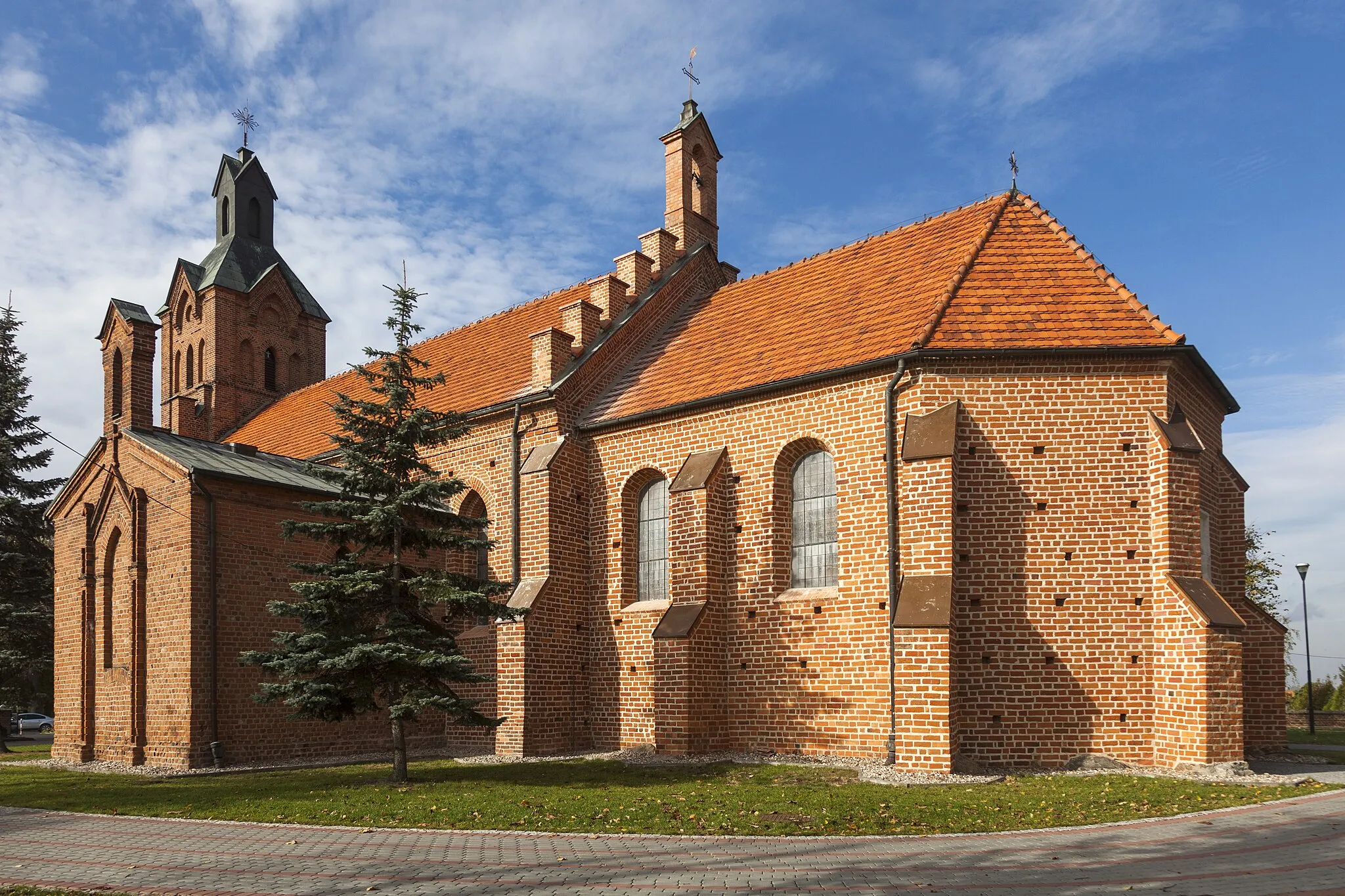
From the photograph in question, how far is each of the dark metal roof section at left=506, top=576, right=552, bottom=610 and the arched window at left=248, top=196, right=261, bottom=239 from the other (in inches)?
882

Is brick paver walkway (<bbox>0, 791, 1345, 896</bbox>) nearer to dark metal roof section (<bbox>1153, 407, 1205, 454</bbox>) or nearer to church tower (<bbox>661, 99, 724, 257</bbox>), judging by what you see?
dark metal roof section (<bbox>1153, 407, 1205, 454</bbox>)

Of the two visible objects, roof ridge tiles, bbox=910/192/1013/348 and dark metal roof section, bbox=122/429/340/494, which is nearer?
roof ridge tiles, bbox=910/192/1013/348

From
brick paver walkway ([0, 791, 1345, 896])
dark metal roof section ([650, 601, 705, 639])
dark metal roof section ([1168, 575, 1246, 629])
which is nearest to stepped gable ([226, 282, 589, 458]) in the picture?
Result: dark metal roof section ([650, 601, 705, 639])

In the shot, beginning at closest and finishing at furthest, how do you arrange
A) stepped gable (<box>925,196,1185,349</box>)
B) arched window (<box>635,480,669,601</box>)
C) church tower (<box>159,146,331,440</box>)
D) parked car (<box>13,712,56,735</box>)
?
stepped gable (<box>925,196,1185,349</box>) → arched window (<box>635,480,669,601</box>) → church tower (<box>159,146,331,440</box>) → parked car (<box>13,712,56,735</box>)

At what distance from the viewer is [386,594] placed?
15570mm

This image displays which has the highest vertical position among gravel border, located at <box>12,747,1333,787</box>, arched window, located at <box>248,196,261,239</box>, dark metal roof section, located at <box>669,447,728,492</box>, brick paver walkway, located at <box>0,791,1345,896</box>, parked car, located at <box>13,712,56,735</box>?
arched window, located at <box>248,196,261,239</box>

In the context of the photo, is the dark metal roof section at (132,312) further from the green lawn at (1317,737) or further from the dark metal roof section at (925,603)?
the green lawn at (1317,737)

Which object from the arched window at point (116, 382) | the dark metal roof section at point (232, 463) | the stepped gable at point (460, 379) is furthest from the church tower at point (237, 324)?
the dark metal roof section at point (232, 463)

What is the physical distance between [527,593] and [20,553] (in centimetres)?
1655

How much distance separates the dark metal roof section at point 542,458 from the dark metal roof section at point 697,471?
8.57ft

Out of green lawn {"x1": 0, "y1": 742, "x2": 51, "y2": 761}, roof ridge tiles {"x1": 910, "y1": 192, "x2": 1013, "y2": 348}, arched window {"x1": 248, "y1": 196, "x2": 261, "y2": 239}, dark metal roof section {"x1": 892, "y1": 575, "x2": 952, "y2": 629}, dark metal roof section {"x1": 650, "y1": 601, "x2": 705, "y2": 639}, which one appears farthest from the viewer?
arched window {"x1": 248, "y1": 196, "x2": 261, "y2": 239}

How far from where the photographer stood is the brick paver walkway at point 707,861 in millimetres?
8438

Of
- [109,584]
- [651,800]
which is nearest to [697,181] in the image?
[109,584]

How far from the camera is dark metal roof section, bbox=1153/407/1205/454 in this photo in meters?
15.5
